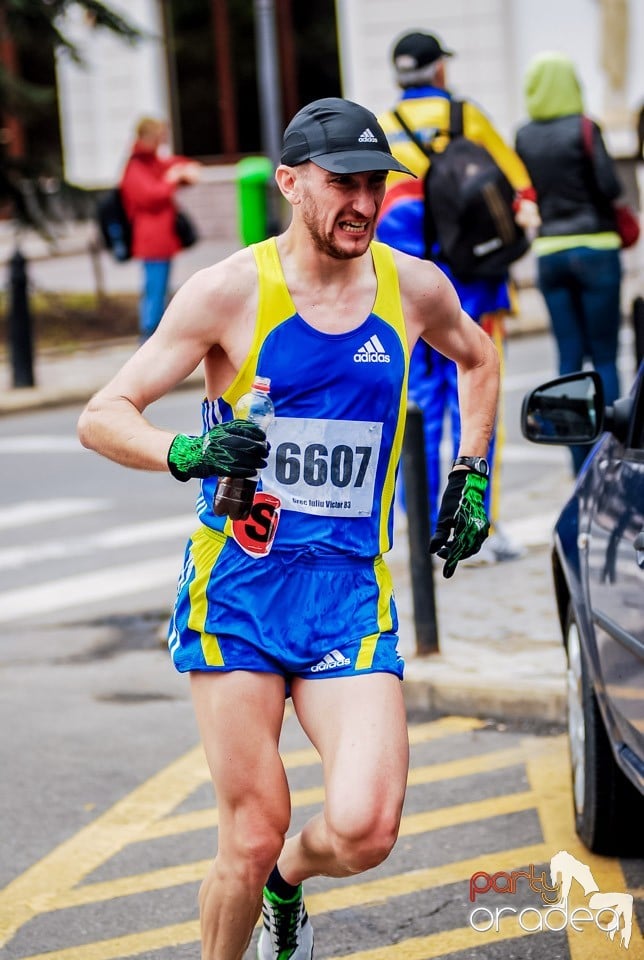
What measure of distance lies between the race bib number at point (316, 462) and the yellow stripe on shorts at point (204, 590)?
0.59 ft

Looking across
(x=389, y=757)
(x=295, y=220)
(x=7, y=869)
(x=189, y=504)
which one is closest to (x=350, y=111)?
(x=295, y=220)

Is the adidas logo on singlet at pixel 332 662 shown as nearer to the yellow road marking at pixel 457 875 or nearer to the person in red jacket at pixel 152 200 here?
the yellow road marking at pixel 457 875

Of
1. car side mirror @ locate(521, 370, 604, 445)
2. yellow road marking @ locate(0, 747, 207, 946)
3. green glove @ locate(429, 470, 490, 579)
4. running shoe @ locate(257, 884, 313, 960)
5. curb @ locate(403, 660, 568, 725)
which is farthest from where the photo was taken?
curb @ locate(403, 660, 568, 725)

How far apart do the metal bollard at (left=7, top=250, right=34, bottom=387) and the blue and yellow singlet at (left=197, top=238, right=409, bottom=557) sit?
12.9 meters

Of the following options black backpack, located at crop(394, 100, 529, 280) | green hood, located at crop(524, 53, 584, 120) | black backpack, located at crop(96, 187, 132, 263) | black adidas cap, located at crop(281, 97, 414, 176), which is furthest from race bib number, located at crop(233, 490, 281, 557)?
black backpack, located at crop(96, 187, 132, 263)

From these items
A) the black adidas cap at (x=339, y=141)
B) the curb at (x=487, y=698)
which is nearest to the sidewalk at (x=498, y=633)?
the curb at (x=487, y=698)

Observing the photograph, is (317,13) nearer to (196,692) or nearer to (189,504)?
(189,504)

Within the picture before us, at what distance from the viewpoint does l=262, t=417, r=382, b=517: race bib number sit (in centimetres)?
400

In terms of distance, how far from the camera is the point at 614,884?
486 centimetres

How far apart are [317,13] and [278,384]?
2803 cm

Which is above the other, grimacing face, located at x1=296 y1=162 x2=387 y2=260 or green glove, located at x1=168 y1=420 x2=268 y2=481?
grimacing face, located at x1=296 y1=162 x2=387 y2=260

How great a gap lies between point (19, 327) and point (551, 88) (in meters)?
8.28

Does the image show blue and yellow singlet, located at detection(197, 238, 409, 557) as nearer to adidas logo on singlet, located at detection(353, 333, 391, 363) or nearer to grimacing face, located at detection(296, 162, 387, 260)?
adidas logo on singlet, located at detection(353, 333, 391, 363)

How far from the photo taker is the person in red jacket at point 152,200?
17.5 metres
